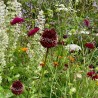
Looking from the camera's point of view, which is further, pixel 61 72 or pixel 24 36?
pixel 24 36

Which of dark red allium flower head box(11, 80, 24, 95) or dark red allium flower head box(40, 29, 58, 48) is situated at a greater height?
dark red allium flower head box(40, 29, 58, 48)

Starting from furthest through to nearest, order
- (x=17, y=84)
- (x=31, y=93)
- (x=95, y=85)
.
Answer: (x=95, y=85) → (x=31, y=93) → (x=17, y=84)

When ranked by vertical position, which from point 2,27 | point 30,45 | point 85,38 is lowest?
point 85,38

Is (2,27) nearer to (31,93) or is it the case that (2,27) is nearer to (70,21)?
(31,93)

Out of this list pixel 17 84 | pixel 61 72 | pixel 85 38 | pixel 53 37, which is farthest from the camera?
pixel 85 38

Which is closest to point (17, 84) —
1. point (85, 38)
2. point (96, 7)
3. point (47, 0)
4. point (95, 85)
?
point (95, 85)

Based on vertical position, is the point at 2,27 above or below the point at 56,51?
above

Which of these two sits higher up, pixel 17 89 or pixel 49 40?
pixel 49 40

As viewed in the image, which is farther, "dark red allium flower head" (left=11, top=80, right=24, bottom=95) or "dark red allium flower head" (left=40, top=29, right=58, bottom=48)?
"dark red allium flower head" (left=11, top=80, right=24, bottom=95)

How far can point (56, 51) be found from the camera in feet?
12.8

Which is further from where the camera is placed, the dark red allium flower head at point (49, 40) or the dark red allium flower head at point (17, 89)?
the dark red allium flower head at point (17, 89)

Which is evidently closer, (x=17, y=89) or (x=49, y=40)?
(x=49, y=40)

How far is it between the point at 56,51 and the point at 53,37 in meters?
2.02

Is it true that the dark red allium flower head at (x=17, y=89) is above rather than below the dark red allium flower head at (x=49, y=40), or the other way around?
below
